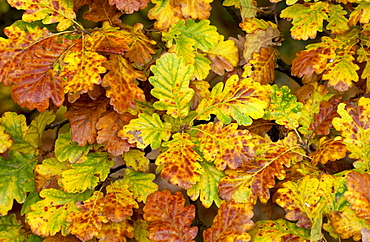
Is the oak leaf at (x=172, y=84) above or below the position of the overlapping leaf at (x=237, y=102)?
above

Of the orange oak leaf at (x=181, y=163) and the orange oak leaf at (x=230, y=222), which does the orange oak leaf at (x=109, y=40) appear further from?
the orange oak leaf at (x=230, y=222)

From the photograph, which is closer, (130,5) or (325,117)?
(130,5)

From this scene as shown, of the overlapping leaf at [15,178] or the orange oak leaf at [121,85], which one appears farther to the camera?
the overlapping leaf at [15,178]

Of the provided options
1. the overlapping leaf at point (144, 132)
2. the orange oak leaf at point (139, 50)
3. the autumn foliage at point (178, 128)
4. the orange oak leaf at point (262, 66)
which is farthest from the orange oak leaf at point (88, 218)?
the orange oak leaf at point (262, 66)

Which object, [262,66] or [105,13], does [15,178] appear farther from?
[262,66]

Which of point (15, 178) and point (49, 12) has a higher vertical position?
point (49, 12)

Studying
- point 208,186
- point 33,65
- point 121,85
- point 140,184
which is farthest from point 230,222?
point 33,65
